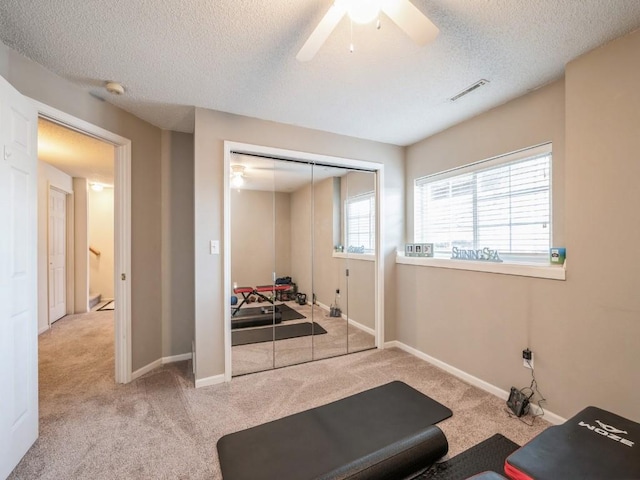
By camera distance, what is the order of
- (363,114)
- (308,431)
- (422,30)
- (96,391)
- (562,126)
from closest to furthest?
(422,30)
(308,431)
(562,126)
(96,391)
(363,114)

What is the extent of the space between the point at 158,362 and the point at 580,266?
3.91 m

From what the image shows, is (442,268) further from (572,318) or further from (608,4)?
(608,4)

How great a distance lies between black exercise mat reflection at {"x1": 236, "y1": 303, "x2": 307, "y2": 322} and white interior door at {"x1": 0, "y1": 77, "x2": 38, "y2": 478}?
1559mm

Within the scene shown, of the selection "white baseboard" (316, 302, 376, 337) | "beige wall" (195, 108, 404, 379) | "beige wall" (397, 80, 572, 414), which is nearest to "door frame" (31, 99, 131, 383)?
"beige wall" (195, 108, 404, 379)

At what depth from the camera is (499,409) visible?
7.54 ft

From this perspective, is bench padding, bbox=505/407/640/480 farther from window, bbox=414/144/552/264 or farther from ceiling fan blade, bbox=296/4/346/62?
ceiling fan blade, bbox=296/4/346/62

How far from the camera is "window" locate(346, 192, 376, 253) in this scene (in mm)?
3699

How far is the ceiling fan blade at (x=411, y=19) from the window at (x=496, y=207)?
1.69 meters

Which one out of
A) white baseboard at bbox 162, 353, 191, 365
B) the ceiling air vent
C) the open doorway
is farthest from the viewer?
the open doorway

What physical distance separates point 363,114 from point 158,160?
228cm

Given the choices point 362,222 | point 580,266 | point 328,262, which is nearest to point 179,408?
point 328,262

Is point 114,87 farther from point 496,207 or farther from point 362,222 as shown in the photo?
point 496,207

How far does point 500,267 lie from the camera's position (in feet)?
8.18

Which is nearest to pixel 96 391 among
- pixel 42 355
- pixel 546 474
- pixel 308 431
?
pixel 42 355
